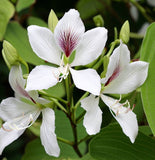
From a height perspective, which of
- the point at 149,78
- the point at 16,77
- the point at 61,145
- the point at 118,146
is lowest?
the point at 61,145

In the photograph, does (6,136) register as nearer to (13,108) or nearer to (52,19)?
(13,108)

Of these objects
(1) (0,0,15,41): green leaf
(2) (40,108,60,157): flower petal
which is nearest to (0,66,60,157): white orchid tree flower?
(2) (40,108,60,157): flower petal

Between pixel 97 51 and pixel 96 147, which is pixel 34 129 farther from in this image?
pixel 97 51

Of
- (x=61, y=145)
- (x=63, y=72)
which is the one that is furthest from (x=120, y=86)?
(x=61, y=145)

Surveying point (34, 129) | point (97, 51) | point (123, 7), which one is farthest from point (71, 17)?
point (123, 7)

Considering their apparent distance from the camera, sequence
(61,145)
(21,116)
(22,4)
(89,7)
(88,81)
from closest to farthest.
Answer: (88,81) < (21,116) < (61,145) < (22,4) < (89,7)

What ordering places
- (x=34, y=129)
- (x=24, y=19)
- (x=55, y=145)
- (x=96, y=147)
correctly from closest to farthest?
(x=55, y=145) → (x=96, y=147) → (x=34, y=129) → (x=24, y=19)
